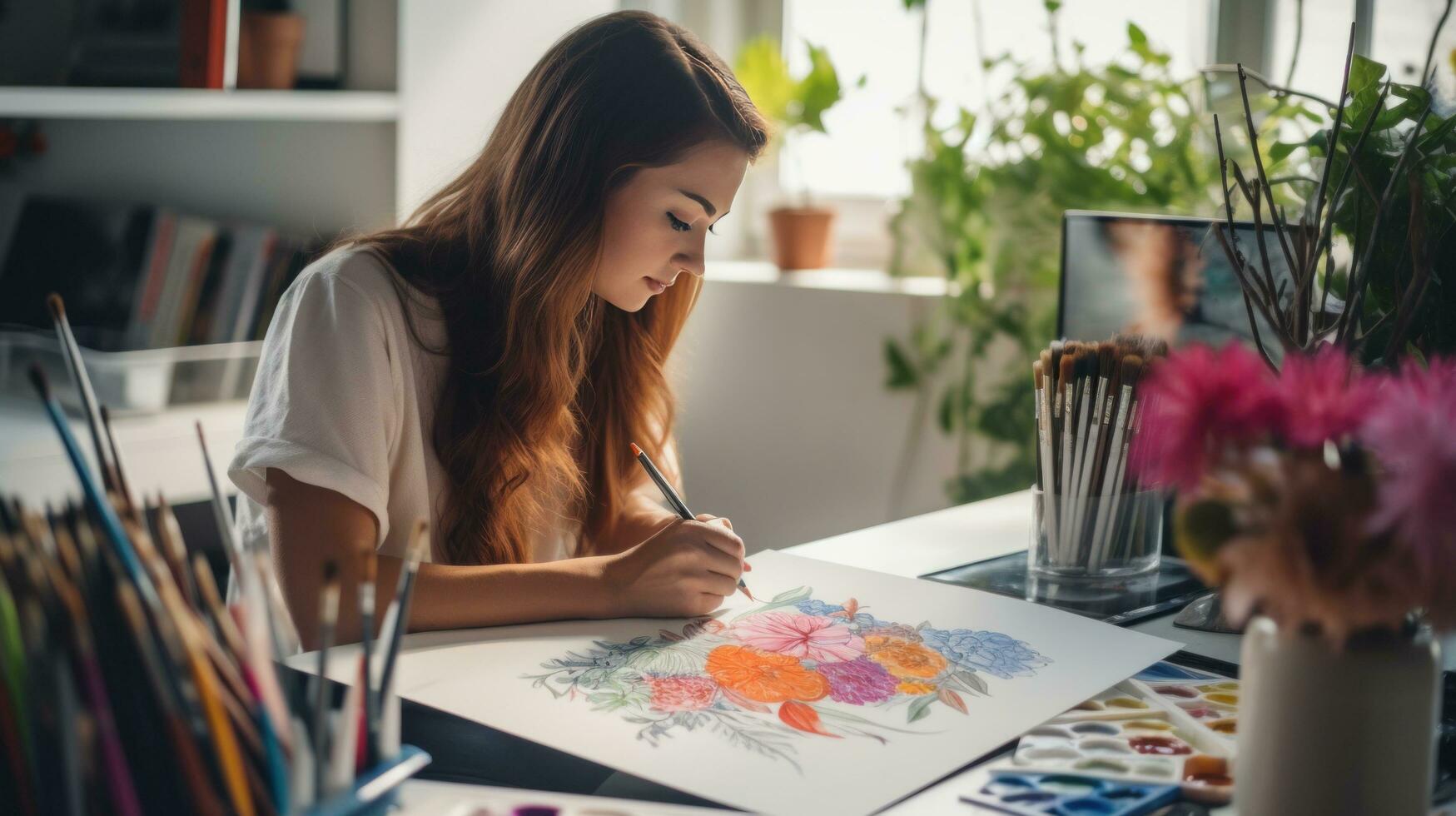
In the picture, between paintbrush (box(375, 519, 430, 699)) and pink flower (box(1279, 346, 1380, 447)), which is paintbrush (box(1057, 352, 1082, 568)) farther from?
paintbrush (box(375, 519, 430, 699))

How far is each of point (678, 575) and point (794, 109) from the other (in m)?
1.46

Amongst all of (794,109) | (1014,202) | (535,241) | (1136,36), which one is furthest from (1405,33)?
(535,241)

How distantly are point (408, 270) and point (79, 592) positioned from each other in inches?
28.9

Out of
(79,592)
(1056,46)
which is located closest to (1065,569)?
(79,592)

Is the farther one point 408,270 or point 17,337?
point 17,337

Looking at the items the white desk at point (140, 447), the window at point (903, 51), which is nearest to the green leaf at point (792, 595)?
the white desk at point (140, 447)

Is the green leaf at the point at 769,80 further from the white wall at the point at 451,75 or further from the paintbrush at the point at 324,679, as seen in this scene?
the paintbrush at the point at 324,679

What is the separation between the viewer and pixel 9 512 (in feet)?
1.72

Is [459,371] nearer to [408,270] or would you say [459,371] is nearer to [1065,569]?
[408,270]

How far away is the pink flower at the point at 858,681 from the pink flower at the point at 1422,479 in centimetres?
40

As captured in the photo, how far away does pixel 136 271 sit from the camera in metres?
1.89

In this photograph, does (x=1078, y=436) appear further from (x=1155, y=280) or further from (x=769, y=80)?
(x=769, y=80)

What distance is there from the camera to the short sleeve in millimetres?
1023

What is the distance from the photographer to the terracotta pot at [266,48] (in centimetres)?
190
